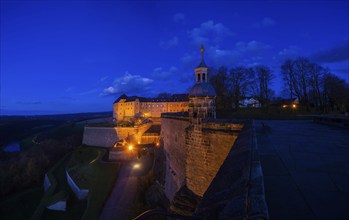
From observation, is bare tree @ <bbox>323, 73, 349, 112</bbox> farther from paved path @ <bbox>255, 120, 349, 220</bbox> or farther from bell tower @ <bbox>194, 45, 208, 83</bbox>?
paved path @ <bbox>255, 120, 349, 220</bbox>

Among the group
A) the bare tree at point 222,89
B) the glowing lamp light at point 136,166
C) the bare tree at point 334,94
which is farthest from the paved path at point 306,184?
the bare tree at point 334,94

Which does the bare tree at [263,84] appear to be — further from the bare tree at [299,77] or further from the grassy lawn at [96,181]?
the grassy lawn at [96,181]

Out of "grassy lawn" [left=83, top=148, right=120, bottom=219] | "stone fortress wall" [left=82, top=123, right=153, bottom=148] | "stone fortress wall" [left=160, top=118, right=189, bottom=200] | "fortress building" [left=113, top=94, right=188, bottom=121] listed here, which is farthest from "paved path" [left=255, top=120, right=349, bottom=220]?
"fortress building" [left=113, top=94, right=188, bottom=121]

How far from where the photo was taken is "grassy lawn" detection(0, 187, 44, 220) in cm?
1831

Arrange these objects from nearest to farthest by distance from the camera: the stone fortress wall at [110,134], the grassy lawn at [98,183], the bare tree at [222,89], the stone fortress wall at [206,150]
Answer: the stone fortress wall at [206,150], the grassy lawn at [98,183], the bare tree at [222,89], the stone fortress wall at [110,134]

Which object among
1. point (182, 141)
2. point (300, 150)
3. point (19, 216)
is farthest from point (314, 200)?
point (19, 216)

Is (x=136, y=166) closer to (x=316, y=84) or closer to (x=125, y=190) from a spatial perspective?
(x=125, y=190)

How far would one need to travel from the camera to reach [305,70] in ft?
92.0

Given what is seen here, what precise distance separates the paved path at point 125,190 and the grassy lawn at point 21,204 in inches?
398

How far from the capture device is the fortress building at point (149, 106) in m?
60.8

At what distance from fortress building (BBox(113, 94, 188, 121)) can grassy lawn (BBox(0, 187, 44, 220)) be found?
122 ft

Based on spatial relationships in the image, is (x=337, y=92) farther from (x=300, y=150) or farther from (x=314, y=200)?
(x=314, y=200)

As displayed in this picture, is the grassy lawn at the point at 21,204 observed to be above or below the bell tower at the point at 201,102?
below

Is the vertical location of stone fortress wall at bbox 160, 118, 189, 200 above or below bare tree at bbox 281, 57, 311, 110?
below
